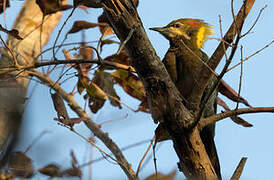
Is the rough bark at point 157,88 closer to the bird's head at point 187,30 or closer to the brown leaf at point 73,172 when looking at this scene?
the brown leaf at point 73,172

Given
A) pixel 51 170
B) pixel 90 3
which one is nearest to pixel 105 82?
pixel 90 3

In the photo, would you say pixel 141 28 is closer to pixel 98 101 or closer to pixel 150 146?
pixel 150 146

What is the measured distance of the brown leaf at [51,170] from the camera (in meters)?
1.04

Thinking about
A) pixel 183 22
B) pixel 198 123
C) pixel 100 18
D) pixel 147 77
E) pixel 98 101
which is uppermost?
pixel 183 22

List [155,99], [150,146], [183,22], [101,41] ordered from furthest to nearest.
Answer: [183,22] → [101,41] → [150,146] → [155,99]

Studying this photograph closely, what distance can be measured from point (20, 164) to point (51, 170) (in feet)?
0.41

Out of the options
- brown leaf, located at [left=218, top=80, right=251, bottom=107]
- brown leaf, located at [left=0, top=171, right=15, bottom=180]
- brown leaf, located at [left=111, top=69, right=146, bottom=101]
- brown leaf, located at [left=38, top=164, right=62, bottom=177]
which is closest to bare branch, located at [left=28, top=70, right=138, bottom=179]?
brown leaf, located at [left=111, top=69, right=146, bottom=101]

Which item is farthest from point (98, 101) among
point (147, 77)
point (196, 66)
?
point (147, 77)

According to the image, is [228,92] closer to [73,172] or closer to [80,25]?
[80,25]

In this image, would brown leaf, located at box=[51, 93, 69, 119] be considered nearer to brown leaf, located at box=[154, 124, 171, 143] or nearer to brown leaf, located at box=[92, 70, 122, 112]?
brown leaf, located at box=[154, 124, 171, 143]

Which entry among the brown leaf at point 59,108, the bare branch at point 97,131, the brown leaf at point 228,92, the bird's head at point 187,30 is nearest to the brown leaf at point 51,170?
the brown leaf at point 59,108

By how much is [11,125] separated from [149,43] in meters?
1.16

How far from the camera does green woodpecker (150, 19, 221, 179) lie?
2725mm

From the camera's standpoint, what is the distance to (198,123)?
6.58 ft
